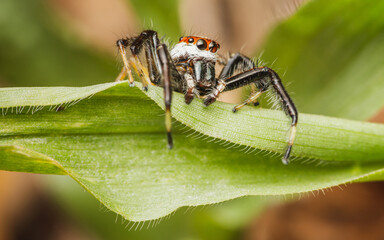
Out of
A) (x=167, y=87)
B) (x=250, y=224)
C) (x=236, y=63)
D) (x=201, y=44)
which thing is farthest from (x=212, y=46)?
(x=250, y=224)

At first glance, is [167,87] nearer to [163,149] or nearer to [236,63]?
[163,149]

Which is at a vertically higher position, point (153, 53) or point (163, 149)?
point (153, 53)

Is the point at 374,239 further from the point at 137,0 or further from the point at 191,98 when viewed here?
Result: the point at 137,0

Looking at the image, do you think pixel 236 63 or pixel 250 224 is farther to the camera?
pixel 250 224

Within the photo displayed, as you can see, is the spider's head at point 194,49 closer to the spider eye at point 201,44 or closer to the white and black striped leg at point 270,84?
the spider eye at point 201,44

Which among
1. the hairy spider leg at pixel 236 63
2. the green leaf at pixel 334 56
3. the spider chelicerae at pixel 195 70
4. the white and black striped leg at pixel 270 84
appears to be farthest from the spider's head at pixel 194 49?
the green leaf at pixel 334 56
